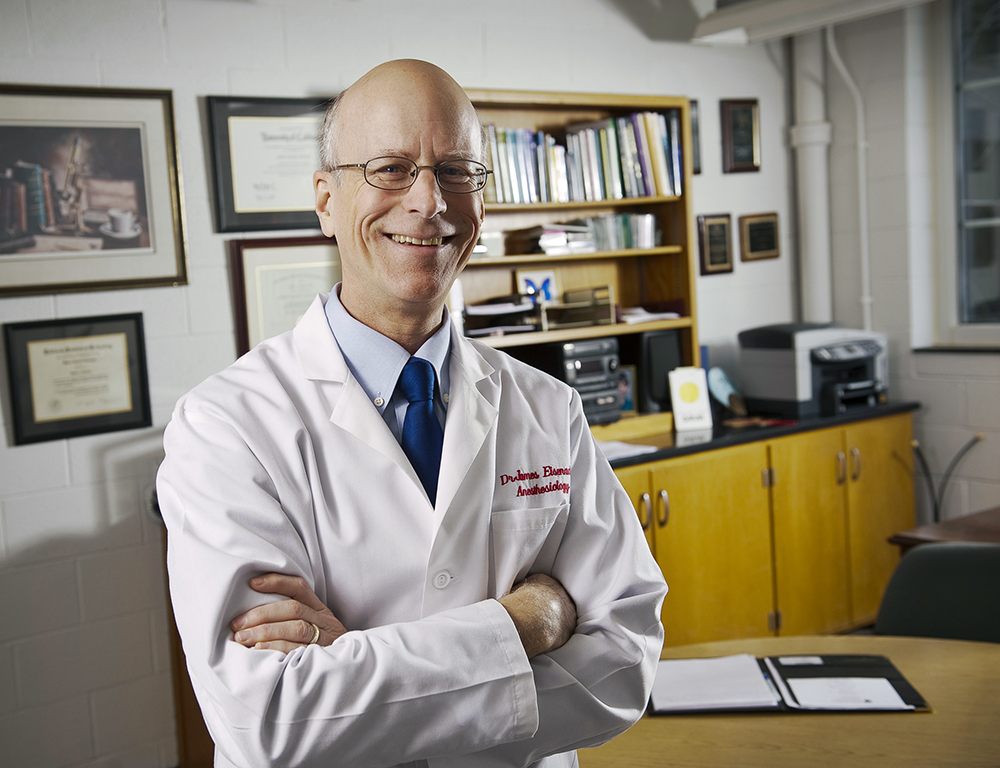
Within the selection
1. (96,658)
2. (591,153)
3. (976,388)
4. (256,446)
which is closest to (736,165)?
(591,153)

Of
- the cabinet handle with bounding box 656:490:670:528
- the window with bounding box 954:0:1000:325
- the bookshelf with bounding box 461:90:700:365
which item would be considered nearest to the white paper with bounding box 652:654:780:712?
the cabinet handle with bounding box 656:490:670:528

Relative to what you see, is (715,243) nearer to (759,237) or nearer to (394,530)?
(759,237)

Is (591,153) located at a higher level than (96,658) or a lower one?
higher

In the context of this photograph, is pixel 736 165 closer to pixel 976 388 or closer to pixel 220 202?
pixel 976 388

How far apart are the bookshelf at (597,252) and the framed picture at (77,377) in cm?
123

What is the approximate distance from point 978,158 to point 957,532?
240 cm

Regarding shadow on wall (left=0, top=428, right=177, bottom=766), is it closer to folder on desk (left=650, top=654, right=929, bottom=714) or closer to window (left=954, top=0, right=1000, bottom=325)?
folder on desk (left=650, top=654, right=929, bottom=714)

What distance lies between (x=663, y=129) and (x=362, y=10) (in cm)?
130

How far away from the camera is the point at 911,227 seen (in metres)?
4.39

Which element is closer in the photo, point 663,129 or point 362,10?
point 362,10

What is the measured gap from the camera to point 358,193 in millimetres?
1226

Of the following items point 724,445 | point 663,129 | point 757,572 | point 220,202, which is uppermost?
point 663,129

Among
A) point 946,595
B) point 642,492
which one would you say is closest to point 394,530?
point 946,595

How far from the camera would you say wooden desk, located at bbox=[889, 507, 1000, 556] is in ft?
8.44
